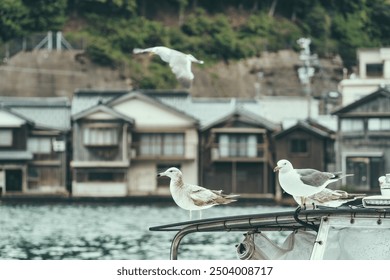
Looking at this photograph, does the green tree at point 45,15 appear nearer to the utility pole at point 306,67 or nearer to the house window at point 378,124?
the utility pole at point 306,67

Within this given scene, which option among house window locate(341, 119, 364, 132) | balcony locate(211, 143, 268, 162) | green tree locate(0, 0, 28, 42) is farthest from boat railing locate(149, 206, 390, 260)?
balcony locate(211, 143, 268, 162)

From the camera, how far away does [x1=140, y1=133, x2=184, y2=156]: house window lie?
16.7m

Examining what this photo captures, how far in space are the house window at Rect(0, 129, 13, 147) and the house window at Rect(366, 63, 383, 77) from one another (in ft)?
16.2

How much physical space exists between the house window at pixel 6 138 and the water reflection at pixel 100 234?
0.95 meters

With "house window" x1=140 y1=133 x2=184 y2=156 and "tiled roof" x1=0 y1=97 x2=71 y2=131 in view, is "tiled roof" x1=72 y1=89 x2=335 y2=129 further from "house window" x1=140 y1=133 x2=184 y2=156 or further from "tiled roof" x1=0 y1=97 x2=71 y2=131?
"house window" x1=140 y1=133 x2=184 y2=156

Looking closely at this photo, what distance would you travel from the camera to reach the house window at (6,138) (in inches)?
654

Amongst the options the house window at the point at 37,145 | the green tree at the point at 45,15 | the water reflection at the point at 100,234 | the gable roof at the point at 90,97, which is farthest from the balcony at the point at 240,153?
the green tree at the point at 45,15

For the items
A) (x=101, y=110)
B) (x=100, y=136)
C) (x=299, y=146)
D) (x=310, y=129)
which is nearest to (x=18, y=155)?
(x=100, y=136)

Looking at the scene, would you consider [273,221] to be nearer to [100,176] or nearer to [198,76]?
[100,176]

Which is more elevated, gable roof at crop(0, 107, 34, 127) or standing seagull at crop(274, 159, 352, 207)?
gable roof at crop(0, 107, 34, 127)
